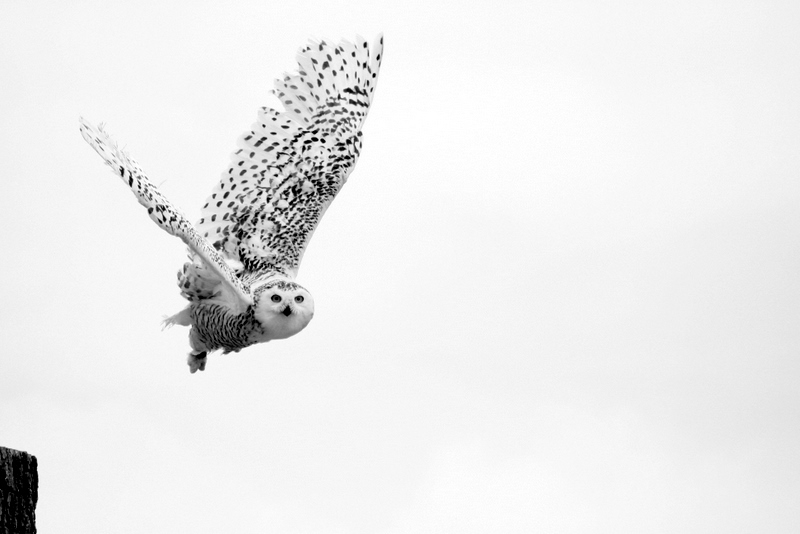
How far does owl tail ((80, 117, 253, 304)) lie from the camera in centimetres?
1410

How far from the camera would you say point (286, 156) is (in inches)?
726

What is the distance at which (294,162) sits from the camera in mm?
18422

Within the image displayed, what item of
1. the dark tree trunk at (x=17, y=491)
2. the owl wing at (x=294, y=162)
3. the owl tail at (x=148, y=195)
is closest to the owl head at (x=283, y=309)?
the owl tail at (x=148, y=195)

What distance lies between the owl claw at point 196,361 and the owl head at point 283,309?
237 centimetres

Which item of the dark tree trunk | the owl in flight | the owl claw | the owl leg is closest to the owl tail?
the owl in flight

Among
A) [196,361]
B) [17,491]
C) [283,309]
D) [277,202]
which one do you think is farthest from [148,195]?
[17,491]

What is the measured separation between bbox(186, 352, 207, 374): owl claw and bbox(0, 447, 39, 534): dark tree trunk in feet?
35.8

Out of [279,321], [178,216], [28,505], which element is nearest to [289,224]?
[279,321]

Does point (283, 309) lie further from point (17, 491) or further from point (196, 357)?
point (17, 491)

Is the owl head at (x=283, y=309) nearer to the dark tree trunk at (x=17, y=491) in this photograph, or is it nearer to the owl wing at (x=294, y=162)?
the owl wing at (x=294, y=162)

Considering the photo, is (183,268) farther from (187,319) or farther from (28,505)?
(28,505)

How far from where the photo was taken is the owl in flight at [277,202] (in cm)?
1592

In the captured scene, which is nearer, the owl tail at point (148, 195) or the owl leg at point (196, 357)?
the owl tail at point (148, 195)

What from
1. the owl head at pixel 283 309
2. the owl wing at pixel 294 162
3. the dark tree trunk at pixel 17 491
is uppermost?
the owl wing at pixel 294 162
